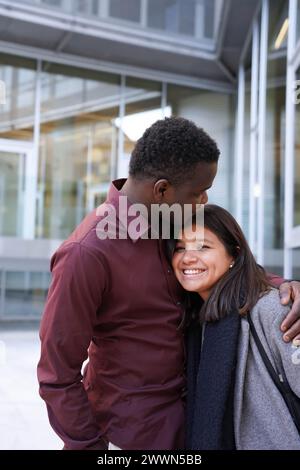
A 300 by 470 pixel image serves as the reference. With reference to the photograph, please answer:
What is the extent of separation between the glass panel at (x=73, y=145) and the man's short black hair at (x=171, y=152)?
8.33 m

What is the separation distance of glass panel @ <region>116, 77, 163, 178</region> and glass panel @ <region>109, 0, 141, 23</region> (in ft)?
4.65

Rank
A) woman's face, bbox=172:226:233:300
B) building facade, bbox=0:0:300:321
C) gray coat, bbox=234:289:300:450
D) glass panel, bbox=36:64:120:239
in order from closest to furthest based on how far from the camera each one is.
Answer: gray coat, bbox=234:289:300:450 → woman's face, bbox=172:226:233:300 → building facade, bbox=0:0:300:321 → glass panel, bbox=36:64:120:239

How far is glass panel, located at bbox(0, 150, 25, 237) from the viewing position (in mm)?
9359

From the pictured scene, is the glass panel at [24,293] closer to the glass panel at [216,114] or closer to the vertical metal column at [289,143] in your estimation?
the glass panel at [216,114]

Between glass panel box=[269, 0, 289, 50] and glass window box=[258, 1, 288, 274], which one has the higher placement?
glass panel box=[269, 0, 289, 50]

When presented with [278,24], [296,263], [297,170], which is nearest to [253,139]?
[278,24]

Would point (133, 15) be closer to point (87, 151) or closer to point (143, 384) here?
point (87, 151)

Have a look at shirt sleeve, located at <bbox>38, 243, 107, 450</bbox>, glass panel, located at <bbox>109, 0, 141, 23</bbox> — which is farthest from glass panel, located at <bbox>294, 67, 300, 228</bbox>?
shirt sleeve, located at <bbox>38, 243, 107, 450</bbox>

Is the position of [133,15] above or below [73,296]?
above

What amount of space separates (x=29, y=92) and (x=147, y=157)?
8.76m

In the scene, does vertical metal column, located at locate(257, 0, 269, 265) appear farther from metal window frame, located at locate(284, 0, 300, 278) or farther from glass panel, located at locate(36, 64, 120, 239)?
glass panel, located at locate(36, 64, 120, 239)

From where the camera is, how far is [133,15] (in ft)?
29.5

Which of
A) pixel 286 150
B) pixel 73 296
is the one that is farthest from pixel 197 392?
pixel 286 150

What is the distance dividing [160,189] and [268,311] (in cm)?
43
